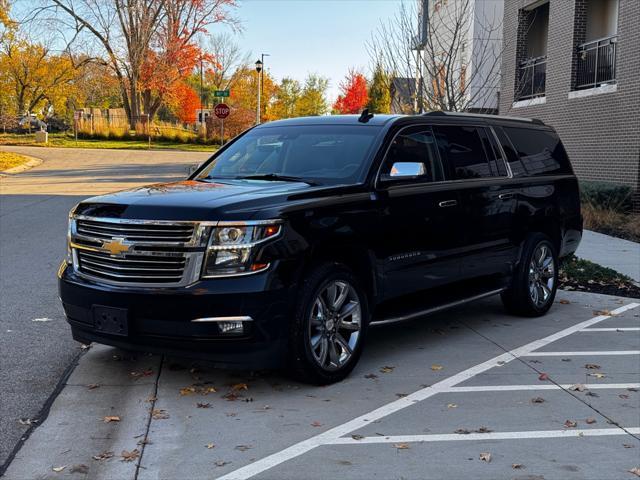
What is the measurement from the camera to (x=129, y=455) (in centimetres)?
429

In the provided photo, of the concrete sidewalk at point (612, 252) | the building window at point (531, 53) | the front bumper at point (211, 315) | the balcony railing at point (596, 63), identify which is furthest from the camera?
the building window at point (531, 53)

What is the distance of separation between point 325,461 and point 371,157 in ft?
8.83

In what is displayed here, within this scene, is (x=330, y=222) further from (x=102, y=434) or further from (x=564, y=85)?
(x=564, y=85)

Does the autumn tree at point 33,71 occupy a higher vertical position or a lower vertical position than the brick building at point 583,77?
higher

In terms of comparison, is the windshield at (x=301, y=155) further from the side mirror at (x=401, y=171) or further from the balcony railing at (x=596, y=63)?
the balcony railing at (x=596, y=63)

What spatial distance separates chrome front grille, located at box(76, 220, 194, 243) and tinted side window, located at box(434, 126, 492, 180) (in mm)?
2691

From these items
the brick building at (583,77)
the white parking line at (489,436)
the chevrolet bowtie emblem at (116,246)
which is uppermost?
the brick building at (583,77)

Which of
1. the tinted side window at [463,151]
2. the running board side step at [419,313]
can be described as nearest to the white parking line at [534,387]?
the running board side step at [419,313]

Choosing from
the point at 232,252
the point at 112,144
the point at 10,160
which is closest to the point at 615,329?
the point at 232,252

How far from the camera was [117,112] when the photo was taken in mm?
60812

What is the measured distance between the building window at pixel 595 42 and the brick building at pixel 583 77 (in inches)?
0.9

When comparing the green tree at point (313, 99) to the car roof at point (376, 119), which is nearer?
the car roof at point (376, 119)

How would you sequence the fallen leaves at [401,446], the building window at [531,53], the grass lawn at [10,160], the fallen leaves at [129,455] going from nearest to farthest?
the fallen leaves at [129,455], the fallen leaves at [401,446], the building window at [531,53], the grass lawn at [10,160]

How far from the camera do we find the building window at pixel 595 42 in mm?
18984
